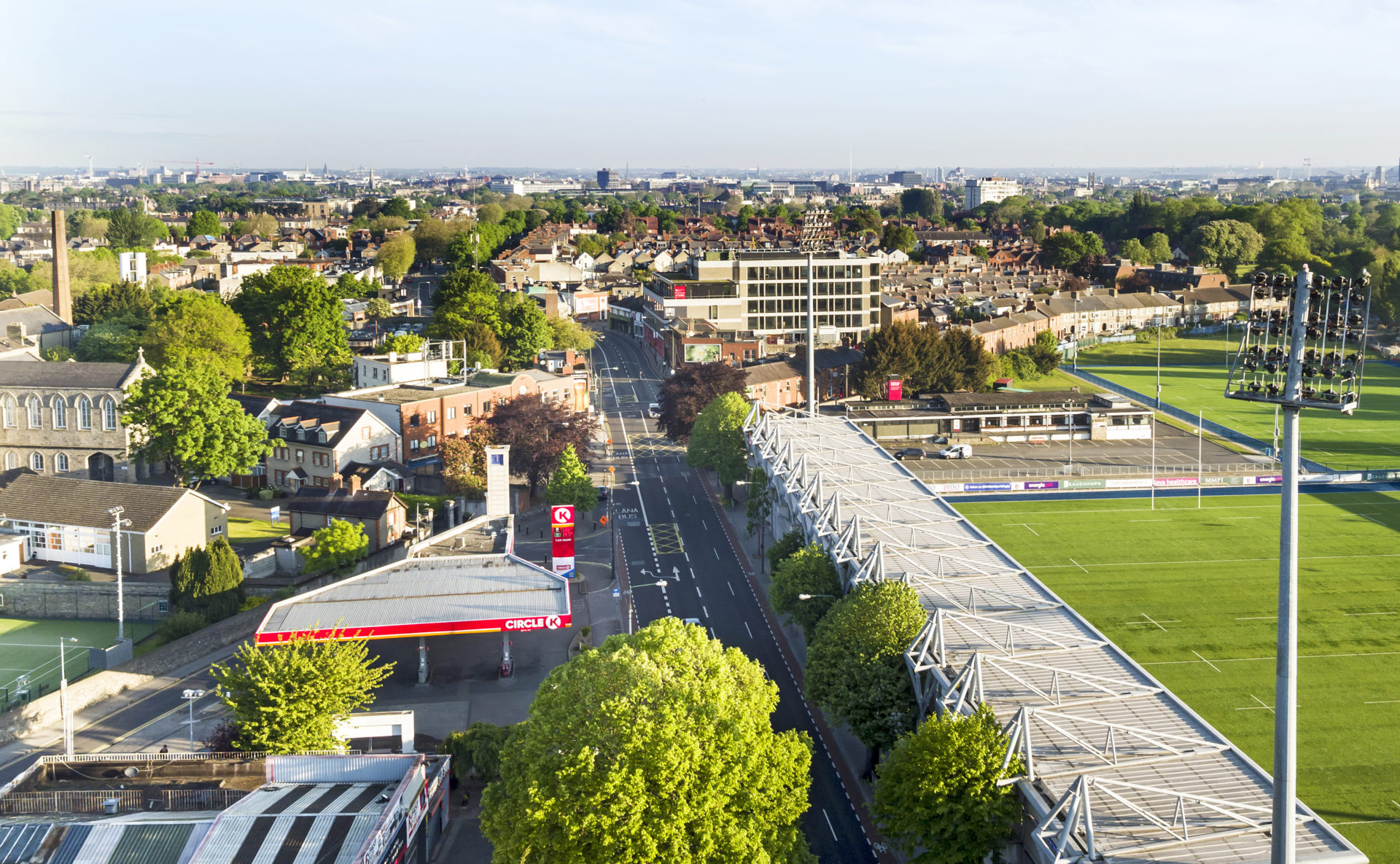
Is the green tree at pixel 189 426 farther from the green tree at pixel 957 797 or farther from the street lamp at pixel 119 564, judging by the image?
the green tree at pixel 957 797

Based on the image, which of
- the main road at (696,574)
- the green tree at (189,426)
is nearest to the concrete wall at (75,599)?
the green tree at (189,426)

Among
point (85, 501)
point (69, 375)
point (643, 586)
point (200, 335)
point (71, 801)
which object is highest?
point (200, 335)

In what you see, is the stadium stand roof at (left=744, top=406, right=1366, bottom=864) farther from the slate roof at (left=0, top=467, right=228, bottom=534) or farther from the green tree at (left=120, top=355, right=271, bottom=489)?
the green tree at (left=120, top=355, right=271, bottom=489)

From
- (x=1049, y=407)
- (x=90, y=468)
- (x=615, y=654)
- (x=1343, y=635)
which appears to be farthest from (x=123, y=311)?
(x=1343, y=635)

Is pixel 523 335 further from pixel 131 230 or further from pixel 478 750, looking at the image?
pixel 131 230

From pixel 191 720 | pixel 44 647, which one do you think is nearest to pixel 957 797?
pixel 191 720

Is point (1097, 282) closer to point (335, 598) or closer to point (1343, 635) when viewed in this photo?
point (1343, 635)
